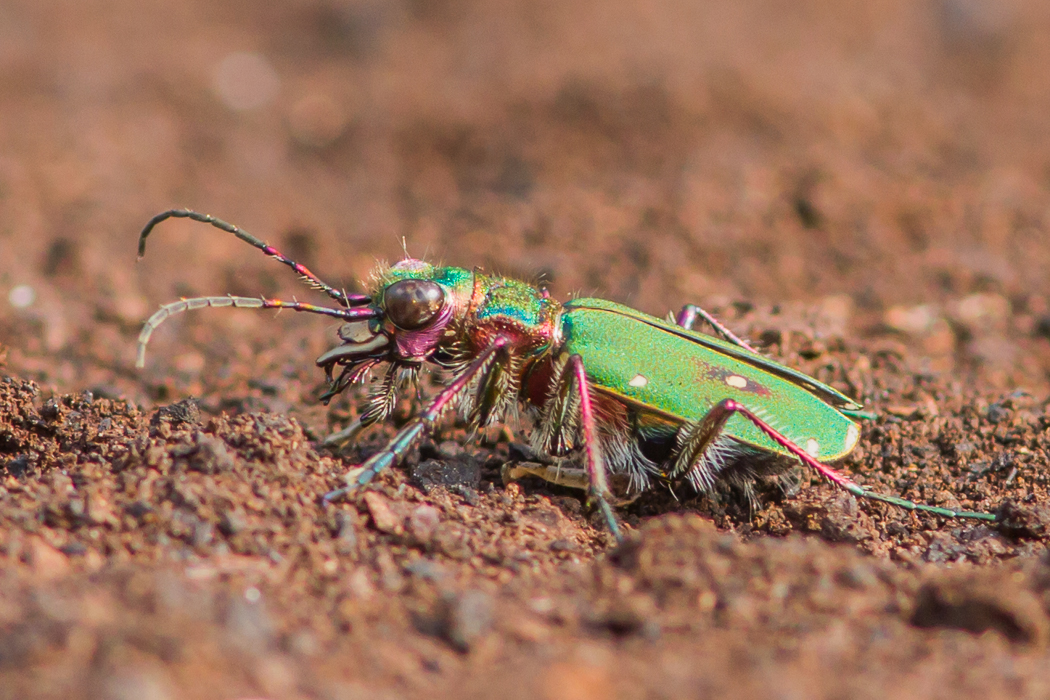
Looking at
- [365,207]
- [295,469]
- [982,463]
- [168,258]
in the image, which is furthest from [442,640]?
[365,207]

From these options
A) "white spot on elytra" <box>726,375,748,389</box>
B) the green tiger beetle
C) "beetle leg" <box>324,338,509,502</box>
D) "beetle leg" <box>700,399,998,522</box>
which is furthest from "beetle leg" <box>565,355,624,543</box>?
"white spot on elytra" <box>726,375,748,389</box>

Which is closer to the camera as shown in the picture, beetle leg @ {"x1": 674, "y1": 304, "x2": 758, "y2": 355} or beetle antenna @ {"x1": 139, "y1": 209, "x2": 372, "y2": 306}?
beetle antenna @ {"x1": 139, "y1": 209, "x2": 372, "y2": 306}

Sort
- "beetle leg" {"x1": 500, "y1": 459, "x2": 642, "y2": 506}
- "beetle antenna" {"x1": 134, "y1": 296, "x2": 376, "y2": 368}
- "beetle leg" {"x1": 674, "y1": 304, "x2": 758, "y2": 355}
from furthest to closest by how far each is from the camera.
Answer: "beetle leg" {"x1": 674, "y1": 304, "x2": 758, "y2": 355} < "beetle leg" {"x1": 500, "y1": 459, "x2": 642, "y2": 506} < "beetle antenna" {"x1": 134, "y1": 296, "x2": 376, "y2": 368}

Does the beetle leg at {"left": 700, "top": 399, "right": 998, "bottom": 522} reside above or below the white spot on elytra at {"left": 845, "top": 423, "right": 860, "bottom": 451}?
below

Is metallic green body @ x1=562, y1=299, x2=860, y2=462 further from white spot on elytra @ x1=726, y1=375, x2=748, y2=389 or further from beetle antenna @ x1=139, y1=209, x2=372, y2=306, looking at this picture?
beetle antenna @ x1=139, y1=209, x2=372, y2=306

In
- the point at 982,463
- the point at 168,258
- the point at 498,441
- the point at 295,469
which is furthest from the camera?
the point at 168,258

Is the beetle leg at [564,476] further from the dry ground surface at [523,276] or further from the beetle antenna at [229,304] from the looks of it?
the beetle antenna at [229,304]

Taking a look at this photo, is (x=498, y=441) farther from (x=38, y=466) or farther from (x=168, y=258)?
(x=168, y=258)
